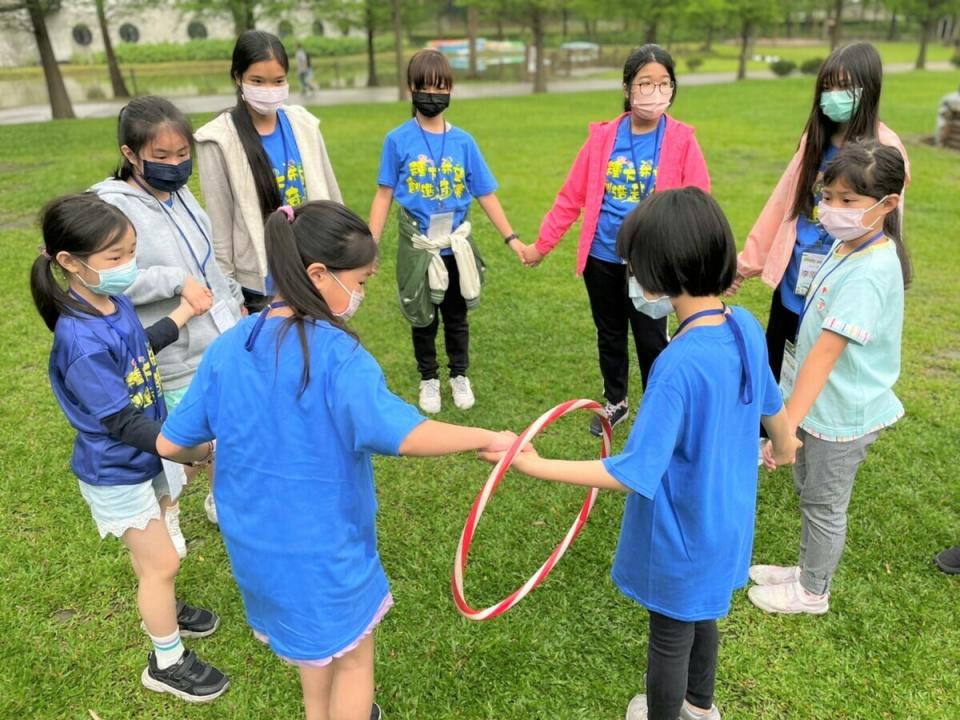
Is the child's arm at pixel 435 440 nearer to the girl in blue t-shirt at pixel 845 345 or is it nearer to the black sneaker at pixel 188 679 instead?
the girl in blue t-shirt at pixel 845 345

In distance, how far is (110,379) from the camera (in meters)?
2.23

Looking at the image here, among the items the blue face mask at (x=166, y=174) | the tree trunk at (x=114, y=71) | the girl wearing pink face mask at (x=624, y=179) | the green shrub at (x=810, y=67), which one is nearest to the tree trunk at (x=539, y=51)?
the green shrub at (x=810, y=67)

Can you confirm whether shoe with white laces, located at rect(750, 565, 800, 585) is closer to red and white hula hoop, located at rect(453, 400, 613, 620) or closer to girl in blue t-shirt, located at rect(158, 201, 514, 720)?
red and white hula hoop, located at rect(453, 400, 613, 620)

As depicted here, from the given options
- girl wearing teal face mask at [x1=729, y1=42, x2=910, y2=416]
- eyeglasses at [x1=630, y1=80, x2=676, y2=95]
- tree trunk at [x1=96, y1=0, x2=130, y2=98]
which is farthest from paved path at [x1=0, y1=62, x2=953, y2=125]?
girl wearing teal face mask at [x1=729, y1=42, x2=910, y2=416]

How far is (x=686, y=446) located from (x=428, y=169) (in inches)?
108

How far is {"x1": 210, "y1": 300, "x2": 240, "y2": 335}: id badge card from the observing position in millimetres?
2958

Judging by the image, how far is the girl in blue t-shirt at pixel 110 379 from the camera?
2219 millimetres

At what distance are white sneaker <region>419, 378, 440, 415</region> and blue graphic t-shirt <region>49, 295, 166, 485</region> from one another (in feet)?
7.87

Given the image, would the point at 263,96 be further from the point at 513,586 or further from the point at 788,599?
the point at 788,599

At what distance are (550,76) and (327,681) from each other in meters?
37.1

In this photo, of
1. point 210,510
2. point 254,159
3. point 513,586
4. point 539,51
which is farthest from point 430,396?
point 539,51

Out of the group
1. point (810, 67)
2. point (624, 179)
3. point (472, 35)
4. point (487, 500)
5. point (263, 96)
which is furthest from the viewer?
point (472, 35)

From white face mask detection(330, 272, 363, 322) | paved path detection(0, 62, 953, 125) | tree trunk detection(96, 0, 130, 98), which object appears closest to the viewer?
white face mask detection(330, 272, 363, 322)

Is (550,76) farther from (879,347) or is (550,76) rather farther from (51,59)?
(879,347)
